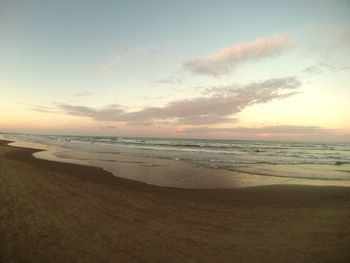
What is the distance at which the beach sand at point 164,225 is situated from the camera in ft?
16.9

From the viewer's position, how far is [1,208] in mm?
7320

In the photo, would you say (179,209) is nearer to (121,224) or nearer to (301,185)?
(121,224)

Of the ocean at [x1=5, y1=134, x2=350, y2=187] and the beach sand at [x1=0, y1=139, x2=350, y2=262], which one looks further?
the ocean at [x1=5, y1=134, x2=350, y2=187]

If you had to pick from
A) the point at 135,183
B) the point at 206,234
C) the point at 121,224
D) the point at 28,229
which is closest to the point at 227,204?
the point at 206,234

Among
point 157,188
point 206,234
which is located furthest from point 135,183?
point 206,234

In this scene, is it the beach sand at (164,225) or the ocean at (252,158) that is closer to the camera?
the beach sand at (164,225)

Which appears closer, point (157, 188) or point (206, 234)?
point (206, 234)

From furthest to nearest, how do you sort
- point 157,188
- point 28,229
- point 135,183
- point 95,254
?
point 135,183, point 157,188, point 28,229, point 95,254

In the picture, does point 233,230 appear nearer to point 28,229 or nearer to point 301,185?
point 28,229

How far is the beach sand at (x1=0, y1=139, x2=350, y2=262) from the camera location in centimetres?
515

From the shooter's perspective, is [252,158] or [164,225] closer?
[164,225]

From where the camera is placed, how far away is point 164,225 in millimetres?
6660

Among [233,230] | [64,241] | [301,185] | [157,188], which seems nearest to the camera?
[64,241]

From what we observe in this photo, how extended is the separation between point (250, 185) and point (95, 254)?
1033 cm
